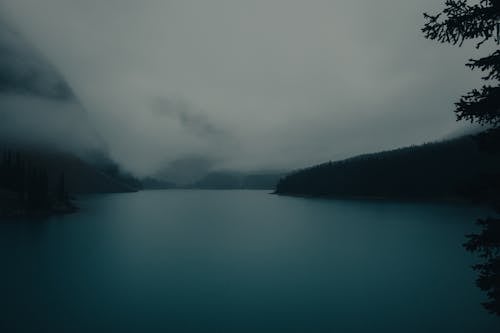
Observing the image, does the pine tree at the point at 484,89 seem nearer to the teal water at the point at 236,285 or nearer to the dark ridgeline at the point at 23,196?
the teal water at the point at 236,285

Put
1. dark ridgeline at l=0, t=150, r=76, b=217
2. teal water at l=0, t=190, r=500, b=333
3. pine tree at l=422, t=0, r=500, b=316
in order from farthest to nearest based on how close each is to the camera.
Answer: dark ridgeline at l=0, t=150, r=76, b=217 < teal water at l=0, t=190, r=500, b=333 < pine tree at l=422, t=0, r=500, b=316

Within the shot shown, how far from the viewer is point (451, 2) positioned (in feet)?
29.6

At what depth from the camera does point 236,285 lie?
33.8 metres

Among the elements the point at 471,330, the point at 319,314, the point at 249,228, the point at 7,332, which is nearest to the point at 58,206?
the point at 249,228

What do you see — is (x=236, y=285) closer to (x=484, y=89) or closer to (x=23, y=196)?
(x=484, y=89)

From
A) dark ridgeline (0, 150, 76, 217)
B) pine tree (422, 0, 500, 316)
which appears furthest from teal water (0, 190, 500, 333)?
dark ridgeline (0, 150, 76, 217)

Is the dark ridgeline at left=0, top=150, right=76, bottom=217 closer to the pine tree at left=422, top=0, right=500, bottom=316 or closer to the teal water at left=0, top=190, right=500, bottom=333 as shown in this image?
the teal water at left=0, top=190, right=500, bottom=333

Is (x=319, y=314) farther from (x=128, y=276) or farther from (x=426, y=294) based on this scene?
(x=128, y=276)

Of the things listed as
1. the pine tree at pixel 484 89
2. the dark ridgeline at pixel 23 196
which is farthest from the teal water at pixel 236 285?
the dark ridgeline at pixel 23 196

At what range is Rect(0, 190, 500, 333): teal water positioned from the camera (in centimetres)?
2347

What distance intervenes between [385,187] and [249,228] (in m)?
154

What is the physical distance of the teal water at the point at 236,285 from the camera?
77.0 ft

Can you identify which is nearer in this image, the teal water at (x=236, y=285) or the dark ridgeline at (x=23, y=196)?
the teal water at (x=236, y=285)

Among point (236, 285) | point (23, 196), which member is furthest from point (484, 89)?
point (23, 196)
